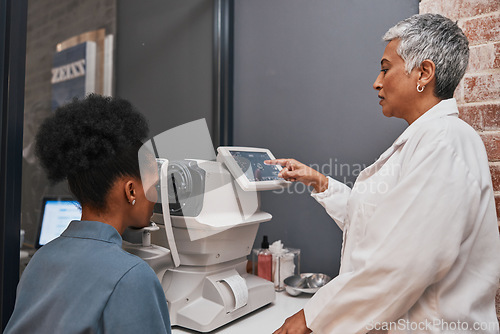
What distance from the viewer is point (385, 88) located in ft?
3.76

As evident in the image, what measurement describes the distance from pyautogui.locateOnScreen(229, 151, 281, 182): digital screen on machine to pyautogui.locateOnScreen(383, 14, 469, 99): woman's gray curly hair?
62cm

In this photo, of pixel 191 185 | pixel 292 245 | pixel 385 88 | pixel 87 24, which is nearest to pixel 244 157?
pixel 191 185

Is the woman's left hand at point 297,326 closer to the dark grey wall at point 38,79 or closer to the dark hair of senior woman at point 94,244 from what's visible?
the dark hair of senior woman at point 94,244

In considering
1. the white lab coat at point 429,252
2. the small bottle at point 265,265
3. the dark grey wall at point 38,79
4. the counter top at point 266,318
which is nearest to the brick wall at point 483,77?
the white lab coat at point 429,252

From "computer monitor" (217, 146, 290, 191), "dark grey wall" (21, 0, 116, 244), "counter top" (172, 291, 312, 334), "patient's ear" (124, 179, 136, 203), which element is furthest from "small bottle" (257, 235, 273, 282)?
"patient's ear" (124, 179, 136, 203)

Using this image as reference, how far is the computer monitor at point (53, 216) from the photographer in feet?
4.56

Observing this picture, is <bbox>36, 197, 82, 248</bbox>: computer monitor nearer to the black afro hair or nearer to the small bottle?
the black afro hair

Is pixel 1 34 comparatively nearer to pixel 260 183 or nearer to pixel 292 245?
pixel 260 183

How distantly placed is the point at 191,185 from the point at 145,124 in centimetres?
39

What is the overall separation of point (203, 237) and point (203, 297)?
0.73 ft

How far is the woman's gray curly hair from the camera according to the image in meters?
1.04

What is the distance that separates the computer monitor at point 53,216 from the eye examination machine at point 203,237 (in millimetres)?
284

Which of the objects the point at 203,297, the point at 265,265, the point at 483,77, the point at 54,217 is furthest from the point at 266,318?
the point at 483,77

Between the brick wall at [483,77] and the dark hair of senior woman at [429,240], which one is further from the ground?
the brick wall at [483,77]
